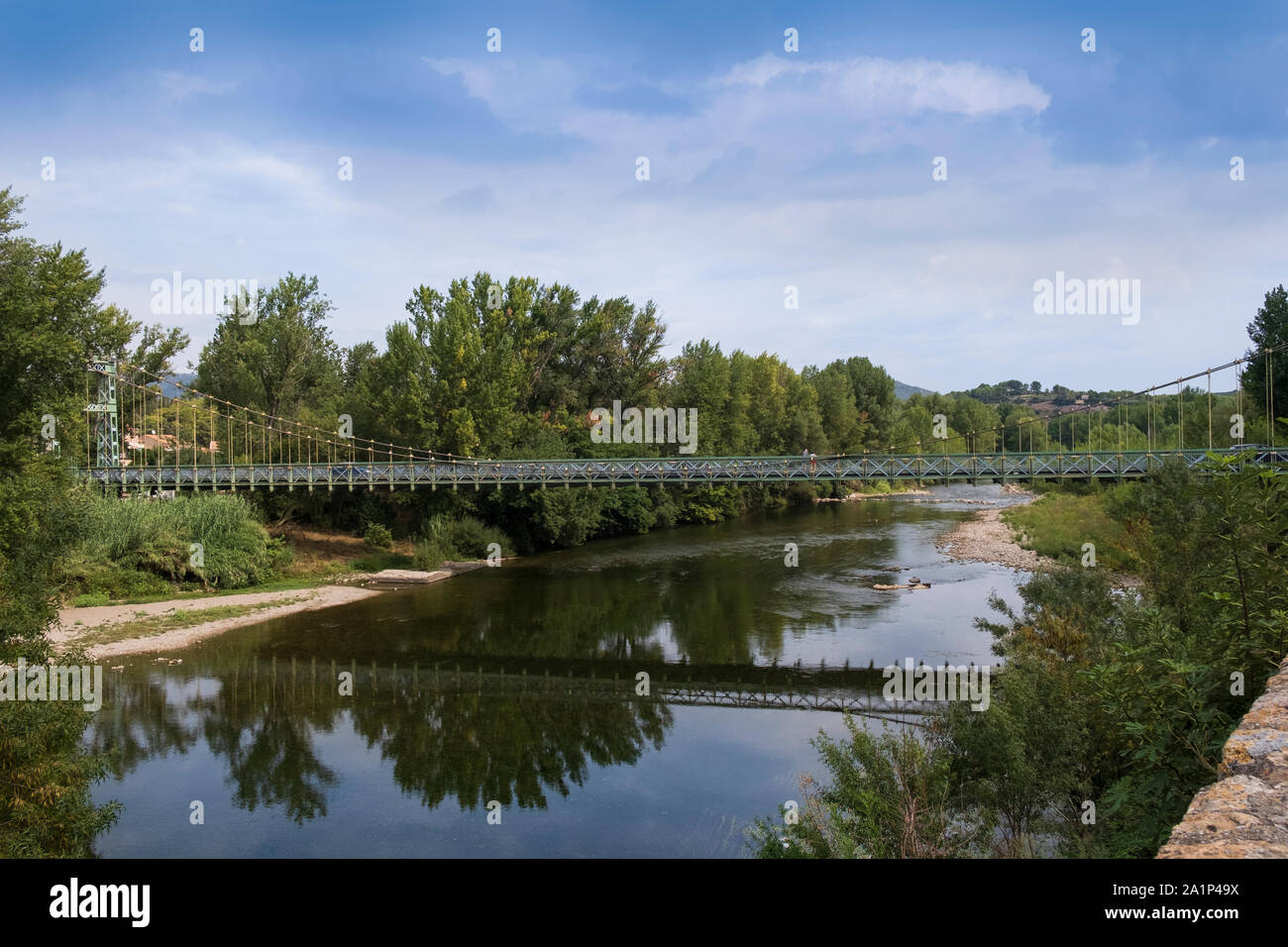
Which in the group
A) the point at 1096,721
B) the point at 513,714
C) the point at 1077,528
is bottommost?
the point at 513,714

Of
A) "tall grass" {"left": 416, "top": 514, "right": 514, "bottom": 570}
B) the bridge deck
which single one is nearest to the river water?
"tall grass" {"left": 416, "top": 514, "right": 514, "bottom": 570}

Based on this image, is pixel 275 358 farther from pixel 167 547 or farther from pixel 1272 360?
pixel 1272 360

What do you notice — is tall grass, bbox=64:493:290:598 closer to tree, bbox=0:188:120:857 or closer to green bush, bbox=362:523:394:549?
tree, bbox=0:188:120:857

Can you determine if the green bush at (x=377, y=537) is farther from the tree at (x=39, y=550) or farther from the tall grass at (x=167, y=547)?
the tree at (x=39, y=550)

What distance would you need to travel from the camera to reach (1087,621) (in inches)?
609

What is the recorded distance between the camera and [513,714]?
17.6m

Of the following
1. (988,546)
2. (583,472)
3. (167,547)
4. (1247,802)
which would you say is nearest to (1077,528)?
(988,546)

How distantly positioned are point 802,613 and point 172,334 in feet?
120

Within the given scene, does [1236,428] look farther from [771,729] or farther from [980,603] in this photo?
[771,729]

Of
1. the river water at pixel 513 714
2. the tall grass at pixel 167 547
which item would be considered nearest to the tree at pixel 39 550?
the river water at pixel 513 714

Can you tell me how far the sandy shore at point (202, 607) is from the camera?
22.2 metres

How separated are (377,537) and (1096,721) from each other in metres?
33.2

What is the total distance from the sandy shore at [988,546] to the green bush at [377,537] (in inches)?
998
